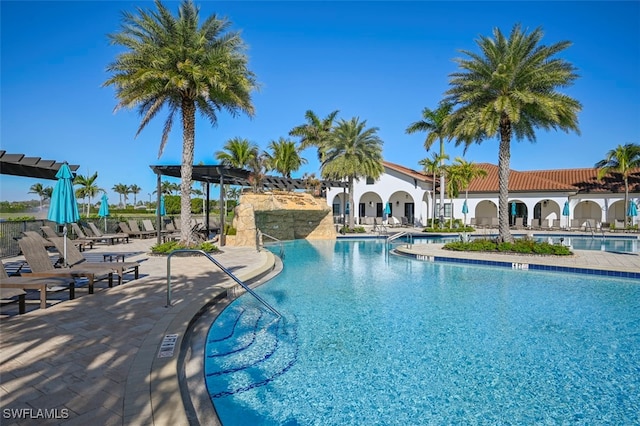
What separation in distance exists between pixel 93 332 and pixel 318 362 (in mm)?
3193

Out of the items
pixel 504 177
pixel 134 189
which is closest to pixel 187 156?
pixel 504 177

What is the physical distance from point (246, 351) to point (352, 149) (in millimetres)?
23672

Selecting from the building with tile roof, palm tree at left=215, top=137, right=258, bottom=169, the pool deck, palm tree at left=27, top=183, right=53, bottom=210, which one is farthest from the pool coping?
palm tree at left=27, top=183, right=53, bottom=210

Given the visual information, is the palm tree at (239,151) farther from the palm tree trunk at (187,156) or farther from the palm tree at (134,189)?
the palm tree at (134,189)

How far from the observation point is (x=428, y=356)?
216 inches

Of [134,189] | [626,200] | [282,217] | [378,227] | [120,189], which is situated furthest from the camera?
[134,189]

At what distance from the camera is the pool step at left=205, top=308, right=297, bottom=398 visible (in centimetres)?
456

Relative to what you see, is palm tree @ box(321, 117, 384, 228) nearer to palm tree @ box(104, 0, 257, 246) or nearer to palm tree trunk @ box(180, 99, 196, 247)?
palm tree @ box(104, 0, 257, 246)

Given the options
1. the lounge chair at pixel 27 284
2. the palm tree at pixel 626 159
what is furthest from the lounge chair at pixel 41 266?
the palm tree at pixel 626 159

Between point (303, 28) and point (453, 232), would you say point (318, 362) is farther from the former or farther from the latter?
point (453, 232)

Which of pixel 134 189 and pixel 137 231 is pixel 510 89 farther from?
pixel 134 189

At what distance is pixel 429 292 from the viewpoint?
31.0 feet

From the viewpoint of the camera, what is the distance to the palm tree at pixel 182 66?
1316 centimetres

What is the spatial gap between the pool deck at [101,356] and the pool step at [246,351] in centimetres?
57
